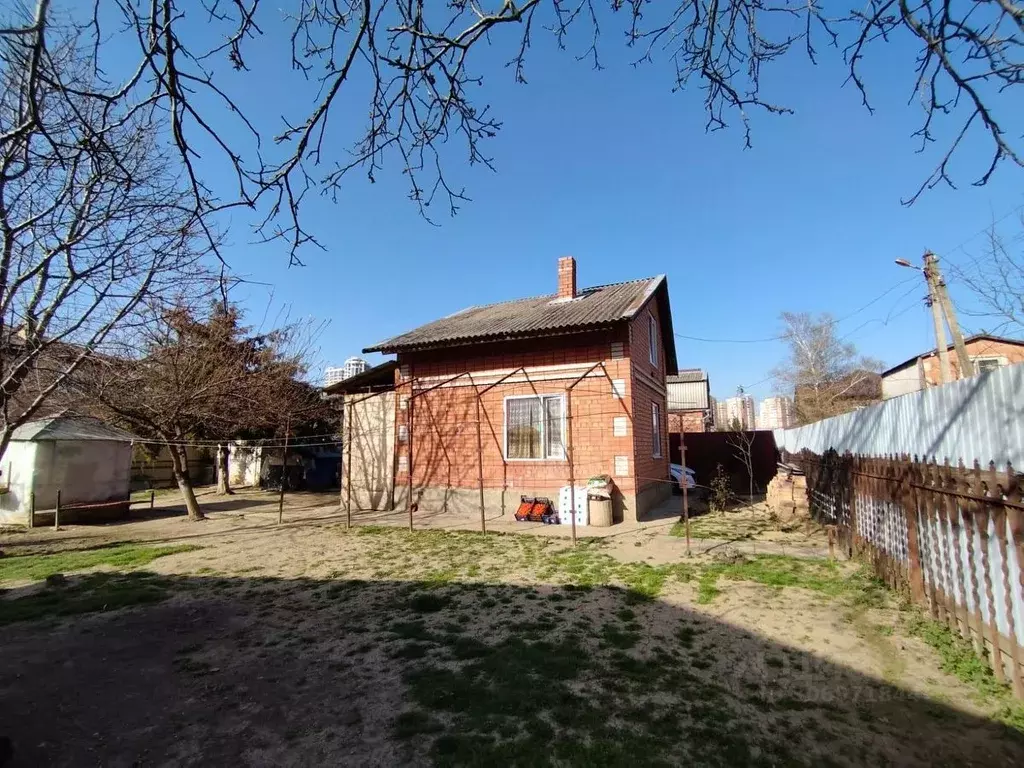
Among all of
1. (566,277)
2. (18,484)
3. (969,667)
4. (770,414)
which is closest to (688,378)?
(566,277)

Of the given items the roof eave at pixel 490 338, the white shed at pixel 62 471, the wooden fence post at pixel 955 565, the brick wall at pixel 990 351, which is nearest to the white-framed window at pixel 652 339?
the roof eave at pixel 490 338

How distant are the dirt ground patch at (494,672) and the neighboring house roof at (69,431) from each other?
10.7m

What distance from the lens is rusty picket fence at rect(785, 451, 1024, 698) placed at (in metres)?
3.19

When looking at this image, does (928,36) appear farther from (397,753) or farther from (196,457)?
(196,457)

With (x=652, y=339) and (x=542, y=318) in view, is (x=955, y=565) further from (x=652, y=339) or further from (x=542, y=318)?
(x=652, y=339)

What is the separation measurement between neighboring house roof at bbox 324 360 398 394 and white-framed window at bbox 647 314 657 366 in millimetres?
7484

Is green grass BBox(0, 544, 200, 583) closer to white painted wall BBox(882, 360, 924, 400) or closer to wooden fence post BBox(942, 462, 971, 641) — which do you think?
wooden fence post BBox(942, 462, 971, 641)

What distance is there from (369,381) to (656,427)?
8936 mm

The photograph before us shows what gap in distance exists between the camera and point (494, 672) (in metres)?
3.85

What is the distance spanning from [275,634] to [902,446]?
296 inches

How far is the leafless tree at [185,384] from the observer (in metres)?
9.37

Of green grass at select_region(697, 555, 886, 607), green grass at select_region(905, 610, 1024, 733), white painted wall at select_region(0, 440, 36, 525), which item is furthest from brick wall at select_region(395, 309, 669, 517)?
white painted wall at select_region(0, 440, 36, 525)

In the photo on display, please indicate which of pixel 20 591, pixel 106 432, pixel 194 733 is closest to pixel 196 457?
pixel 106 432

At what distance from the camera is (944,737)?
2.82m
